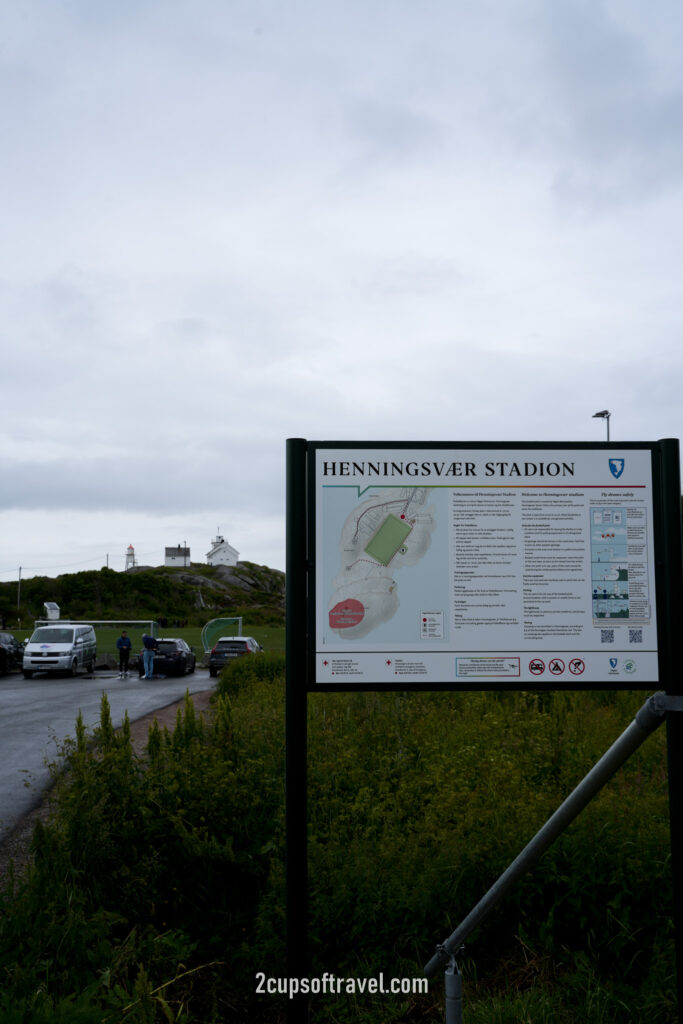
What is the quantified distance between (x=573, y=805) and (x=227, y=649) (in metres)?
28.3

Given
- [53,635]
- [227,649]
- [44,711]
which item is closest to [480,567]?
[44,711]

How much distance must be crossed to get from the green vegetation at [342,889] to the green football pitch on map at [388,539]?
167 centimetres

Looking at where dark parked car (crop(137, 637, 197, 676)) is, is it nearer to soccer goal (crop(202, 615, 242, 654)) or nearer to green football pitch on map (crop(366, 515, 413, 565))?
soccer goal (crop(202, 615, 242, 654))

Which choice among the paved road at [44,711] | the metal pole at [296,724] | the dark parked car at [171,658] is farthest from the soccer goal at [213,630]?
the metal pole at [296,724]

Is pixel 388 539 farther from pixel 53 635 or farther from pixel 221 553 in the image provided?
pixel 221 553

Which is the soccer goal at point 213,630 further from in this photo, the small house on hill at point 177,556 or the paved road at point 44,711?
the small house on hill at point 177,556

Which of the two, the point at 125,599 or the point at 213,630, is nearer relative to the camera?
the point at 213,630

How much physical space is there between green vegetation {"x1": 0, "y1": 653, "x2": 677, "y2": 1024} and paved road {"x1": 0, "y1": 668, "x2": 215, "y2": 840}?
3.27 ft

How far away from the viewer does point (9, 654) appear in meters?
30.7

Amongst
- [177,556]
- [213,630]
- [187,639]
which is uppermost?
[177,556]

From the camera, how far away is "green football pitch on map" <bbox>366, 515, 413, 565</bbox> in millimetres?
3893

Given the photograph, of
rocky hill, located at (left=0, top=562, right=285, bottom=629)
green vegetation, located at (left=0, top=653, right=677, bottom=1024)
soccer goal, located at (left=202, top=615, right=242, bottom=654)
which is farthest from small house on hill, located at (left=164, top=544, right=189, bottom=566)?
green vegetation, located at (left=0, top=653, right=677, bottom=1024)

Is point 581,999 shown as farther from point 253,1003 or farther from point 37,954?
point 37,954

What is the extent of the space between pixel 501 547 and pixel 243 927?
2.56 meters
